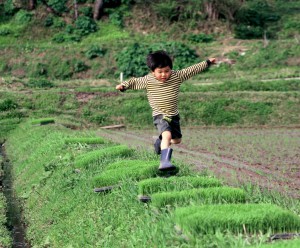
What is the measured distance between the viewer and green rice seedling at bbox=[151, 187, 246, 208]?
501cm

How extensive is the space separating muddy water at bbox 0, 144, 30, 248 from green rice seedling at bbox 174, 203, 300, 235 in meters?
3.09

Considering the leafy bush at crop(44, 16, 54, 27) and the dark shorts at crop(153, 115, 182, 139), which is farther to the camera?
the leafy bush at crop(44, 16, 54, 27)

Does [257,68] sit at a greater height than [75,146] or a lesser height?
lesser

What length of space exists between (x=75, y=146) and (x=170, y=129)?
3.92 meters

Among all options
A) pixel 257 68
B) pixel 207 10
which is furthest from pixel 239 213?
pixel 207 10

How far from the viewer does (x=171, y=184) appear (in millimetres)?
5738

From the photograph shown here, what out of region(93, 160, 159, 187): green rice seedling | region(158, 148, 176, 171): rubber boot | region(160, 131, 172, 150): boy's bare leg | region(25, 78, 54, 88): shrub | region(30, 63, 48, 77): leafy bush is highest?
region(160, 131, 172, 150): boy's bare leg

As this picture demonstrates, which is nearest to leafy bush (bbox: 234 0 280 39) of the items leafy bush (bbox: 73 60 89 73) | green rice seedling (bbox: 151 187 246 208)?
leafy bush (bbox: 73 60 89 73)

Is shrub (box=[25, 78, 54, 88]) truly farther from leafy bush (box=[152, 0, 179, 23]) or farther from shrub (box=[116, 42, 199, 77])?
leafy bush (box=[152, 0, 179, 23])

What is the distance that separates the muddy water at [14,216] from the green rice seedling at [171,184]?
1853 mm

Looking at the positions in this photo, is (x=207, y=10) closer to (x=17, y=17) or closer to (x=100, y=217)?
(x=17, y=17)

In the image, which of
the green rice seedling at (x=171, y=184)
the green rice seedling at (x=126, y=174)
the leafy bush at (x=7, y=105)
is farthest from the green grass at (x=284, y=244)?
the leafy bush at (x=7, y=105)

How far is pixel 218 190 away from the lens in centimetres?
516

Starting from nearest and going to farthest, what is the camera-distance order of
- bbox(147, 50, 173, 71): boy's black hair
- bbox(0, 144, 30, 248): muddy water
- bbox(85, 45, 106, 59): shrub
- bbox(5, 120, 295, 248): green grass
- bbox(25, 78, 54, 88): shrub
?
bbox(5, 120, 295, 248): green grass < bbox(147, 50, 173, 71): boy's black hair < bbox(0, 144, 30, 248): muddy water < bbox(25, 78, 54, 88): shrub < bbox(85, 45, 106, 59): shrub
